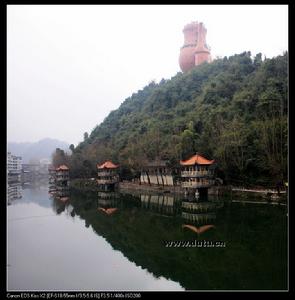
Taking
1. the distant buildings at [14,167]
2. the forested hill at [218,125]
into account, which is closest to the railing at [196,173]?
the forested hill at [218,125]

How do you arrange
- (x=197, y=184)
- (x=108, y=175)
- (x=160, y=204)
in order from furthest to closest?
(x=108, y=175) → (x=197, y=184) → (x=160, y=204)

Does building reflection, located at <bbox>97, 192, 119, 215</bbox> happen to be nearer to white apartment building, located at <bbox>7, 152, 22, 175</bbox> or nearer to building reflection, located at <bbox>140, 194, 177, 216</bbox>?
building reflection, located at <bbox>140, 194, 177, 216</bbox>

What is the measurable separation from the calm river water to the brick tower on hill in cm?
2832

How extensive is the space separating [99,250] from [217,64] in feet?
113

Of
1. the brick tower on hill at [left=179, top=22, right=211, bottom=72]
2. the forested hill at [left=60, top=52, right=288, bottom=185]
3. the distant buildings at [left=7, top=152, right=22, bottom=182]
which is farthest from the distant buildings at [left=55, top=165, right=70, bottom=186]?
the brick tower on hill at [left=179, top=22, right=211, bottom=72]

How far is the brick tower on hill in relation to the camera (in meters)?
44.3

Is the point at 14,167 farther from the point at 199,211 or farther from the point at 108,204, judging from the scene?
the point at 199,211

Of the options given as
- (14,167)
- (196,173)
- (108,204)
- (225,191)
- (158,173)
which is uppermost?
(196,173)

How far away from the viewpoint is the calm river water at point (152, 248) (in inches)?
346

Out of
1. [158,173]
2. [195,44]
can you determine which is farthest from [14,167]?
[158,173]

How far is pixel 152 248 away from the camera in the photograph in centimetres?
1205

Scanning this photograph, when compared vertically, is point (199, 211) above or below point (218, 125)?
below

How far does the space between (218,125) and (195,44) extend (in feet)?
73.0

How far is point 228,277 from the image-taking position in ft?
28.4
